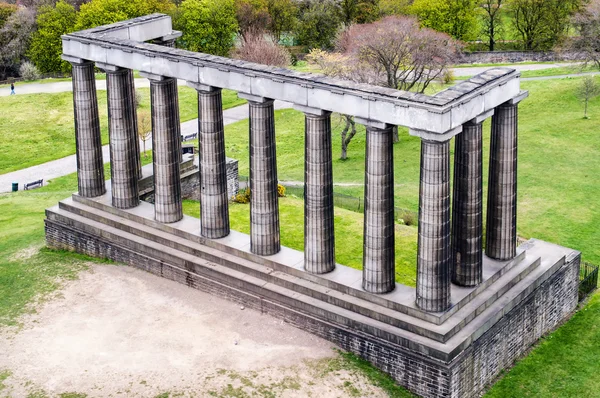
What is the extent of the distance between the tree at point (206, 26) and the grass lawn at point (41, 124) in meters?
17.1

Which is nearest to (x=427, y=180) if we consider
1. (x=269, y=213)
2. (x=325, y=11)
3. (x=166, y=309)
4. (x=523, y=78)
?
(x=269, y=213)

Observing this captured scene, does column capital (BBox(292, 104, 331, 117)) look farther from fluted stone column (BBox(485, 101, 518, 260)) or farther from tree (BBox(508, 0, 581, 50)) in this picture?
tree (BBox(508, 0, 581, 50))

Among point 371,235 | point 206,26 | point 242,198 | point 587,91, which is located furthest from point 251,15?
point 371,235

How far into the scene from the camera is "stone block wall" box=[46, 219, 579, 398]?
2108 inches

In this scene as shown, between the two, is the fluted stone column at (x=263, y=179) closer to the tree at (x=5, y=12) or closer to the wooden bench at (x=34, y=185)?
the wooden bench at (x=34, y=185)

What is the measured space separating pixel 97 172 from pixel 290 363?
77.8ft

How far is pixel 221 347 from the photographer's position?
2254 inches

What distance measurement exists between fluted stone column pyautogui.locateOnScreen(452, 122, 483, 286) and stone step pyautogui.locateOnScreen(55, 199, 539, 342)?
1862 millimetres

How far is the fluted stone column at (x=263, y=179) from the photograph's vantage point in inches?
2304

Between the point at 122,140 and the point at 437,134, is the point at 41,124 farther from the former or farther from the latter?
the point at 437,134

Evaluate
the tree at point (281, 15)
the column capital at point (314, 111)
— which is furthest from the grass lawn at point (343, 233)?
the tree at point (281, 15)

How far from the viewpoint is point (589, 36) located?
121 metres

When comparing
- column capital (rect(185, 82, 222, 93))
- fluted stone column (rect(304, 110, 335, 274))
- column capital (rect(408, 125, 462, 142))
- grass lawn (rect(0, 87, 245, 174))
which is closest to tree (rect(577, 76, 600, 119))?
grass lawn (rect(0, 87, 245, 174))

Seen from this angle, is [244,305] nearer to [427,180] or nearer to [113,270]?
[113,270]
